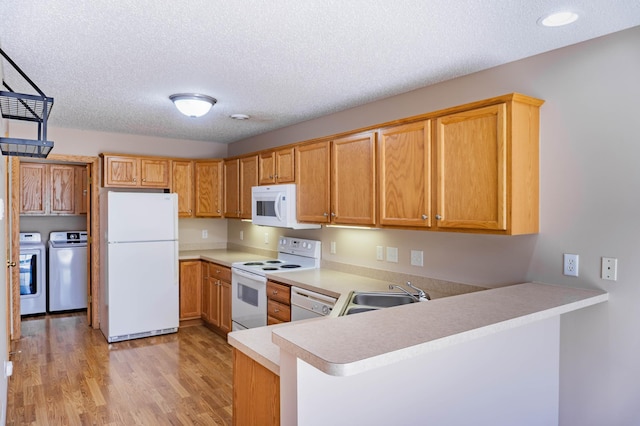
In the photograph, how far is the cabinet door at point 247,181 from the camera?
457 centimetres

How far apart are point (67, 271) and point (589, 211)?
6.09 m

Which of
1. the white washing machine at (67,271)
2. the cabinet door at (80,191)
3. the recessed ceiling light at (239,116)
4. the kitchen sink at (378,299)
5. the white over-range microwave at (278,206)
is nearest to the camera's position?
the kitchen sink at (378,299)

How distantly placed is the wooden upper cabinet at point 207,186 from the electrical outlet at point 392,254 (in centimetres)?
267

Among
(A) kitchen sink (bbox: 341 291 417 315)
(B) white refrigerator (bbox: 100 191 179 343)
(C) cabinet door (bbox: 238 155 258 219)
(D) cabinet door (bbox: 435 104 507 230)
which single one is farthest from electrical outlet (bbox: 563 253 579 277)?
(B) white refrigerator (bbox: 100 191 179 343)

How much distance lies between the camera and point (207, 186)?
528 cm

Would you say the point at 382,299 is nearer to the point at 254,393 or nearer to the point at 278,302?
the point at 278,302

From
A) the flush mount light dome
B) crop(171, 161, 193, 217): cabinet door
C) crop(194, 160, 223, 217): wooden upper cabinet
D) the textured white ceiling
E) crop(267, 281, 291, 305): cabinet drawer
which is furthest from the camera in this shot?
crop(194, 160, 223, 217): wooden upper cabinet

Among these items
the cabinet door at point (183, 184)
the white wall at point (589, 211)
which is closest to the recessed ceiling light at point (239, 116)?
the cabinet door at point (183, 184)

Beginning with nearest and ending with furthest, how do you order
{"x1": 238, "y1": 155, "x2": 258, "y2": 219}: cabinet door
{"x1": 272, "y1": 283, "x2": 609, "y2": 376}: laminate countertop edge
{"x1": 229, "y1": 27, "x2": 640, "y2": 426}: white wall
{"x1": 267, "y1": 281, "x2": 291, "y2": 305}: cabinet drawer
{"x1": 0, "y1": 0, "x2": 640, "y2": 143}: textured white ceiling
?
{"x1": 272, "y1": 283, "x2": 609, "y2": 376}: laminate countertop edge
{"x1": 0, "y1": 0, "x2": 640, "y2": 143}: textured white ceiling
{"x1": 229, "y1": 27, "x2": 640, "y2": 426}: white wall
{"x1": 267, "y1": 281, "x2": 291, "y2": 305}: cabinet drawer
{"x1": 238, "y1": 155, "x2": 258, "y2": 219}: cabinet door

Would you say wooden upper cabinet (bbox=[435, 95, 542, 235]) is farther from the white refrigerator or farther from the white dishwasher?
the white refrigerator

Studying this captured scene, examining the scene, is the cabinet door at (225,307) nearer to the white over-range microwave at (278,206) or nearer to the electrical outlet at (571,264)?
the white over-range microwave at (278,206)

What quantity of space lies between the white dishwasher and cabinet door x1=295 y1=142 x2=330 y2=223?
652 millimetres

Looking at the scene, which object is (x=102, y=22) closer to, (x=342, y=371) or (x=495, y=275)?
(x=342, y=371)

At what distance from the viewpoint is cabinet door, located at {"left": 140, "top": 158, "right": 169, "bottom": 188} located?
4965 millimetres
